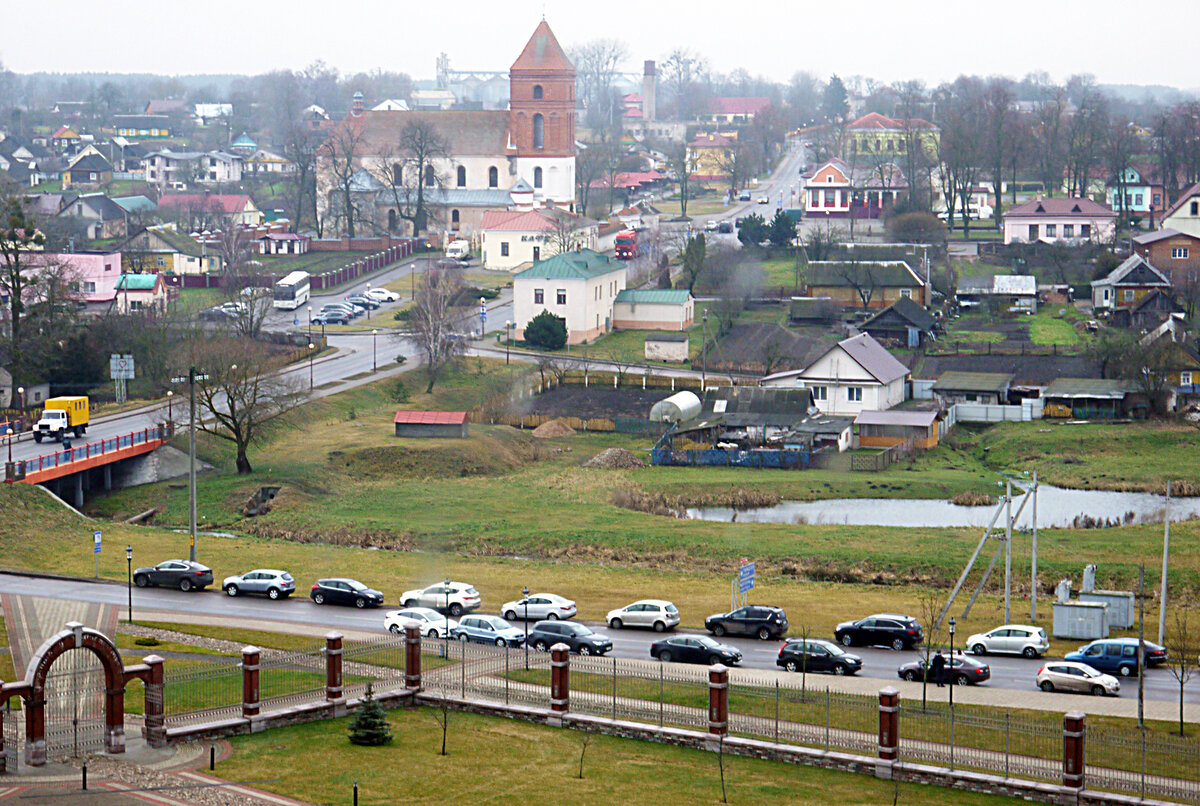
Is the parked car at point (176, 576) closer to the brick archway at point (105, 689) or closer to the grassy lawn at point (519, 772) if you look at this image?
the grassy lawn at point (519, 772)

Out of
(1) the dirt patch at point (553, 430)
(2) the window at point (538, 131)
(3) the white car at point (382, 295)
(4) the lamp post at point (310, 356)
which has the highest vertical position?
(2) the window at point (538, 131)

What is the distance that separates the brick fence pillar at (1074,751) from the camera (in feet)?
87.1

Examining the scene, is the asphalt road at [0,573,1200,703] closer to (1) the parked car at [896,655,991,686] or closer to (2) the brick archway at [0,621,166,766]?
(1) the parked car at [896,655,991,686]

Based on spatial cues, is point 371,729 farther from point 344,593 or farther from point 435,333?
point 435,333

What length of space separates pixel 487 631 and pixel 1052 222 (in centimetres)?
9248

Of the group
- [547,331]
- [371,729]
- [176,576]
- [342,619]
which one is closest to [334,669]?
[371,729]

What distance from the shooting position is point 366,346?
86.4 m

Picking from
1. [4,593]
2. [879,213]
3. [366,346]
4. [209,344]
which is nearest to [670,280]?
[366,346]

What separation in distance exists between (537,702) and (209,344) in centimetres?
3990

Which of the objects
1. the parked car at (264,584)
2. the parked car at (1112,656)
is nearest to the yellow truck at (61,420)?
the parked car at (264,584)

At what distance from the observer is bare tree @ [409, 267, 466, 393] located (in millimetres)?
77625

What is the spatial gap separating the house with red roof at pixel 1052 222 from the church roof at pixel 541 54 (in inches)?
1565

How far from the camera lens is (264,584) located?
41.0 metres

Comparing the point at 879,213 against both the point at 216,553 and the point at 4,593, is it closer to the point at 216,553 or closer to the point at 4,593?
the point at 216,553
